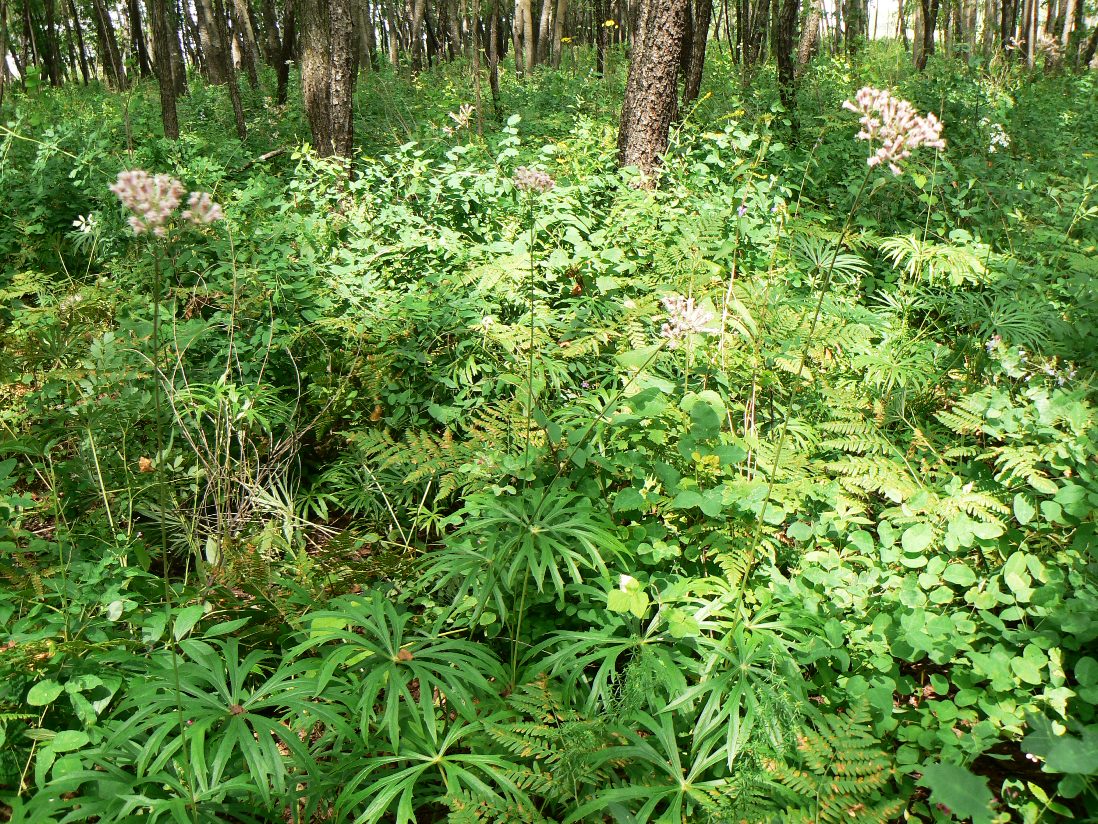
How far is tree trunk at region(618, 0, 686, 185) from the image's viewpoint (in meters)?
5.54

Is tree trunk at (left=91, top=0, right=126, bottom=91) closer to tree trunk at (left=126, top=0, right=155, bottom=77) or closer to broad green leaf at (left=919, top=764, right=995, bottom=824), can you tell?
tree trunk at (left=126, top=0, right=155, bottom=77)

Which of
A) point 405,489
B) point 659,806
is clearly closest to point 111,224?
point 405,489

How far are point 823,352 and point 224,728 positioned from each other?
3052 mm

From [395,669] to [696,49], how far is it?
7.79 metres

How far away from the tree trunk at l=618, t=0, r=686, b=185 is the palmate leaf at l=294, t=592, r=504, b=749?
4.24 m

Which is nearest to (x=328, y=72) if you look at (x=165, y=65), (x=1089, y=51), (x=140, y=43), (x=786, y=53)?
(x=165, y=65)

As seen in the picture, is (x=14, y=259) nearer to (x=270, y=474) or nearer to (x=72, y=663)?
(x=270, y=474)

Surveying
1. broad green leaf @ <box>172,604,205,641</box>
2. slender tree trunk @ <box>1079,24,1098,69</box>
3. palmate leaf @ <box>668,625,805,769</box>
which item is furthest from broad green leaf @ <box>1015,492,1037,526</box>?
slender tree trunk @ <box>1079,24,1098,69</box>

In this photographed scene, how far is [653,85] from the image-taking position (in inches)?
224

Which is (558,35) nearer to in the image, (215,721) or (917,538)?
(917,538)

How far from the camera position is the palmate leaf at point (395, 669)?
2.09m

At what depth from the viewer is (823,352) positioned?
3.53 meters

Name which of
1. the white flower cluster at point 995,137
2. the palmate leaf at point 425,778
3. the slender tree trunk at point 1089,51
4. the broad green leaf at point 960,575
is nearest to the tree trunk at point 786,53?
the white flower cluster at point 995,137

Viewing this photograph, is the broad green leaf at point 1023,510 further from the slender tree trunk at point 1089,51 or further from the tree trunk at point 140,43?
the tree trunk at point 140,43
